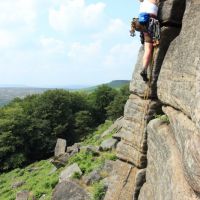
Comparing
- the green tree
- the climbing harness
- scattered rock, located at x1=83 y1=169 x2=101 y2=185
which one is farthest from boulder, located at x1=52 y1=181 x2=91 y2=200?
the green tree

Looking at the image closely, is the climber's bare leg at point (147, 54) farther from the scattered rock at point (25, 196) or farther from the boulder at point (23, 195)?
the boulder at point (23, 195)

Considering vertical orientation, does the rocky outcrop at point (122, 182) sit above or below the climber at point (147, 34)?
below

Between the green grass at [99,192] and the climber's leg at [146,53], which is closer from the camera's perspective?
the climber's leg at [146,53]

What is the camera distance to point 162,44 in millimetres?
16344

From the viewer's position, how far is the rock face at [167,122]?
11.8 meters

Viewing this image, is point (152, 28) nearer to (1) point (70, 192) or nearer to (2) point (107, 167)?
(1) point (70, 192)

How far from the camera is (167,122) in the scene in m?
15.8

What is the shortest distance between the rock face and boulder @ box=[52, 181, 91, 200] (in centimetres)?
668

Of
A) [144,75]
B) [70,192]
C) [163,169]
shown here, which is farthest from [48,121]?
[163,169]

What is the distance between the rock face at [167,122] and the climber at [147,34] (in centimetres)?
→ 37

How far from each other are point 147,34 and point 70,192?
13.9m

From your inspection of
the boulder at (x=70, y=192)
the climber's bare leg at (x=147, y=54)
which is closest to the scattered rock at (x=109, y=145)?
the boulder at (x=70, y=192)

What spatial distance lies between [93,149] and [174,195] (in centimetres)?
2472

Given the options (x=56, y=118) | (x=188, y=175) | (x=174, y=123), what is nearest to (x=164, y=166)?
(x=174, y=123)
